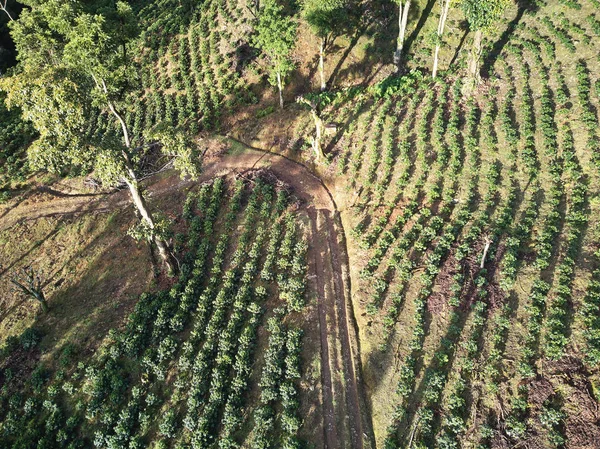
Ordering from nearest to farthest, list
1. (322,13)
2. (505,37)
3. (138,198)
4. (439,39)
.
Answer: (138,198), (322,13), (439,39), (505,37)

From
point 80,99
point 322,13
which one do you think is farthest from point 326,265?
point 322,13

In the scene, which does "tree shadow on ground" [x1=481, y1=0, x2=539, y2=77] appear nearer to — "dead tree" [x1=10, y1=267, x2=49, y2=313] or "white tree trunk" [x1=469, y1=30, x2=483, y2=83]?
"white tree trunk" [x1=469, y1=30, x2=483, y2=83]

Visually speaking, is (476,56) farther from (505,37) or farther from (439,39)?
(505,37)

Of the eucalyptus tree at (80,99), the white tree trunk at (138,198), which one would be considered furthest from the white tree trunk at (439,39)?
the white tree trunk at (138,198)

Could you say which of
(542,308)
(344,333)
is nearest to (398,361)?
(344,333)

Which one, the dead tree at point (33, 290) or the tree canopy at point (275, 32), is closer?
the dead tree at point (33, 290)

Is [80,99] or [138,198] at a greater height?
[80,99]

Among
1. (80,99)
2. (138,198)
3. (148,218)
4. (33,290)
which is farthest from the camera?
(33,290)

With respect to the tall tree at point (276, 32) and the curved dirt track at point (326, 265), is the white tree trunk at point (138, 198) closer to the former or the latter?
the curved dirt track at point (326, 265)
